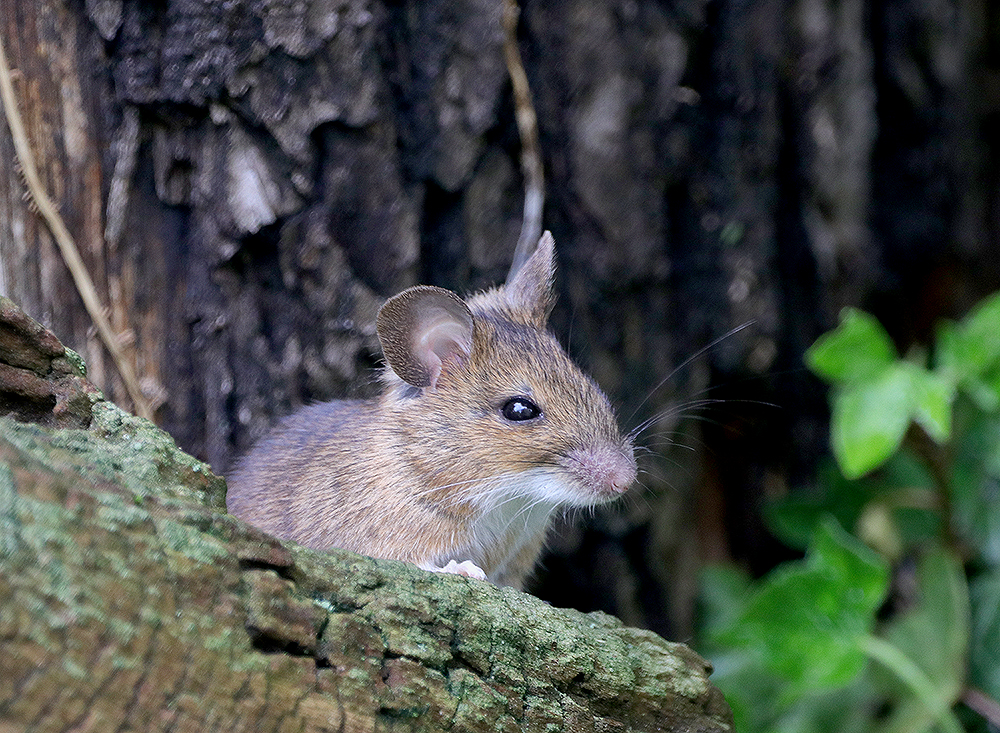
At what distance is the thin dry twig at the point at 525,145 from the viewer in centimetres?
384

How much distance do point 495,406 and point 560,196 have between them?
126 centimetres

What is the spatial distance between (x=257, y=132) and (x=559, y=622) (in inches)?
84.0

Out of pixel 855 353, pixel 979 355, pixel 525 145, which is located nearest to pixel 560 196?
pixel 525 145

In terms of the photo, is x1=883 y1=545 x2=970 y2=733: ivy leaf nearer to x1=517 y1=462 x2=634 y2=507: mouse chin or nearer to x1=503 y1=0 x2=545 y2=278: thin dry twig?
x1=517 y1=462 x2=634 y2=507: mouse chin

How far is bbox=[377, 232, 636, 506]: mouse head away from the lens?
10.2 feet

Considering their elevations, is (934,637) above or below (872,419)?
below

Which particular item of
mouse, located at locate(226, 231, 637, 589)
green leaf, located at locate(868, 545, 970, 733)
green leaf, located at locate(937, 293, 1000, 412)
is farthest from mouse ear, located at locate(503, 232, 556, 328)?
green leaf, located at locate(868, 545, 970, 733)

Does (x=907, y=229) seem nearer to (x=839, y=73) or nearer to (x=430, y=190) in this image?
(x=839, y=73)

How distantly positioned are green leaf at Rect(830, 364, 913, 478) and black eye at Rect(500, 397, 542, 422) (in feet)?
3.99

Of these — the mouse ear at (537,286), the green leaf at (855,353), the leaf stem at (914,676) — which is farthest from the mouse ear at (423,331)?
the leaf stem at (914,676)

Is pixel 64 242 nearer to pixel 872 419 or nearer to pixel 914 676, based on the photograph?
pixel 872 419

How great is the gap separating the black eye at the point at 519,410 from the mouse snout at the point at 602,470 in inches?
7.8

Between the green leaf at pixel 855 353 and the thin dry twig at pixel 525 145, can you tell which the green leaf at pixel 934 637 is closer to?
the green leaf at pixel 855 353

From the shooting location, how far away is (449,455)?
3172 mm
